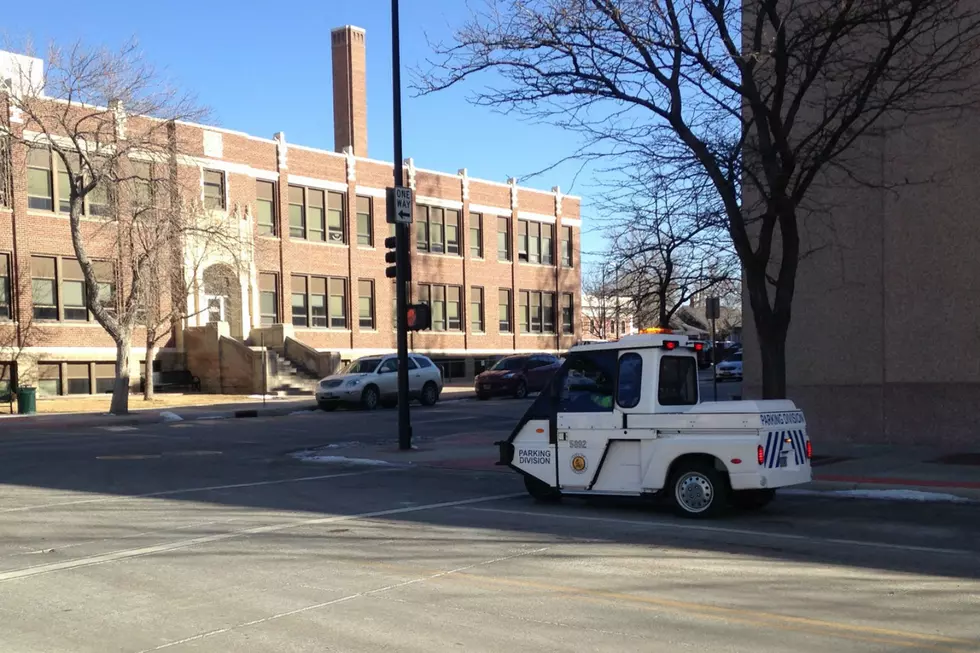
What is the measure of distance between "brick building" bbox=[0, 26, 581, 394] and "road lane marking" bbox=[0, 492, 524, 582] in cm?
2330

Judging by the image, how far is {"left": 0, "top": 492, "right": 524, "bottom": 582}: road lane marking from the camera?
7.98 meters

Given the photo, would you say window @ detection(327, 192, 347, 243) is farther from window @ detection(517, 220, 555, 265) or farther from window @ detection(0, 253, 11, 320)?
window @ detection(0, 253, 11, 320)

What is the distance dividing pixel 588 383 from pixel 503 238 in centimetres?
4401

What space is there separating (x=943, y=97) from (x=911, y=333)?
13.4ft

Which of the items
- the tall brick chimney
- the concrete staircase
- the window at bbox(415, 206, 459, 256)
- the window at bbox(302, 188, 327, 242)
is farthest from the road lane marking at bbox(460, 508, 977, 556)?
the tall brick chimney

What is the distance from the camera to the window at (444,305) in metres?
49.5

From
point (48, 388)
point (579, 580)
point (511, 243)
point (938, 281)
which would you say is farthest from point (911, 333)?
point (511, 243)

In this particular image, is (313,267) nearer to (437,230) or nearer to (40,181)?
(437,230)

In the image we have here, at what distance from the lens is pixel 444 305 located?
50469mm

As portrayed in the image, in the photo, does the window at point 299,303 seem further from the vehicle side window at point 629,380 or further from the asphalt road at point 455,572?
the vehicle side window at point 629,380

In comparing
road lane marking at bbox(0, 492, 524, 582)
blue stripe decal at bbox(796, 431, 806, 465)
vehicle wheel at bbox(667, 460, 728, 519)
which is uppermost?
blue stripe decal at bbox(796, 431, 806, 465)

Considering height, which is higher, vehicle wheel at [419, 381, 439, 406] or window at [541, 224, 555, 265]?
window at [541, 224, 555, 265]

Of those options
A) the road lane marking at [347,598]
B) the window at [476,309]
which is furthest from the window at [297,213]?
the road lane marking at [347,598]

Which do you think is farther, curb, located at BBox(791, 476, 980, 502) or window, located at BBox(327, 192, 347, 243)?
window, located at BBox(327, 192, 347, 243)
